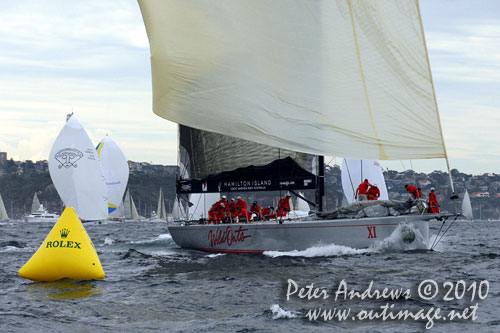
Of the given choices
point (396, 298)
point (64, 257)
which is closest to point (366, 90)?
point (396, 298)

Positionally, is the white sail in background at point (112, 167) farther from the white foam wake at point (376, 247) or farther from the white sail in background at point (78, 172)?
the white foam wake at point (376, 247)

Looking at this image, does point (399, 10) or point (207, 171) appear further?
point (207, 171)

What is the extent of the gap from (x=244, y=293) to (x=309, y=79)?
663 centimetres

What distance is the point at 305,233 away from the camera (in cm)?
1733

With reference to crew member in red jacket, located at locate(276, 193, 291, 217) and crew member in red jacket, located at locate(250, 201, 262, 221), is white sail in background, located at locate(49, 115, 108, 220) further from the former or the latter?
crew member in red jacket, located at locate(276, 193, 291, 217)

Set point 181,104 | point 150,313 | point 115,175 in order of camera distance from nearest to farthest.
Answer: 1. point 150,313
2. point 181,104
3. point 115,175

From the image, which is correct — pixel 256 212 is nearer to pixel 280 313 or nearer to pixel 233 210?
pixel 233 210

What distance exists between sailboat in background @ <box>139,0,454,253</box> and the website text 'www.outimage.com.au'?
426 cm

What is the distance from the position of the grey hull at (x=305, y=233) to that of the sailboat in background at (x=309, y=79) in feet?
0.11

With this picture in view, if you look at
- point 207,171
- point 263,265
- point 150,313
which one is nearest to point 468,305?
point 150,313

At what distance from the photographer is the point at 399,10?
53.9ft

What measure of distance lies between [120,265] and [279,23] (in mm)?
7188

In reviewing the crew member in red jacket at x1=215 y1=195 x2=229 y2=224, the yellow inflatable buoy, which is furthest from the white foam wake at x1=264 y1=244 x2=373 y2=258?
the yellow inflatable buoy

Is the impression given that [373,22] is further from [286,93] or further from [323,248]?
[323,248]
